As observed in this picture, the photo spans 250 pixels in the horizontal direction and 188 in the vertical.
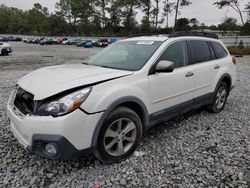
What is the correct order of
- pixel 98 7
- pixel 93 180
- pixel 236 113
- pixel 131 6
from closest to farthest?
pixel 93 180, pixel 236 113, pixel 131 6, pixel 98 7

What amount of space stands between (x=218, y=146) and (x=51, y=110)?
2503mm

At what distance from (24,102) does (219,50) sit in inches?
155

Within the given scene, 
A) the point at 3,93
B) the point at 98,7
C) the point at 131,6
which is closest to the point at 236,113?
the point at 3,93

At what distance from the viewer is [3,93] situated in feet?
21.8

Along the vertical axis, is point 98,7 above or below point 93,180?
above

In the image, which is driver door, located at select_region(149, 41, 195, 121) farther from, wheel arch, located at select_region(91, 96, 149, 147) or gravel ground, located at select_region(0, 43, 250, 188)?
gravel ground, located at select_region(0, 43, 250, 188)

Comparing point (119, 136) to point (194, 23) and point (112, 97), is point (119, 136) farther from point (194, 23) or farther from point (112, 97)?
point (194, 23)

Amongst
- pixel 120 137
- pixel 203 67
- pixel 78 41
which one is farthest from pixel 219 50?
pixel 78 41

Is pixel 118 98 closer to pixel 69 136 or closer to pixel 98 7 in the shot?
pixel 69 136

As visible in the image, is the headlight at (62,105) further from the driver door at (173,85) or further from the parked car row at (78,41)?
the parked car row at (78,41)

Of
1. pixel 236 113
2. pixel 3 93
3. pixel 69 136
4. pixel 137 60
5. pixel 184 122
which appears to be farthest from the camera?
pixel 3 93

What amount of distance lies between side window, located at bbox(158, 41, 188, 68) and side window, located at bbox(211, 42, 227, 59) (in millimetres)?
1140

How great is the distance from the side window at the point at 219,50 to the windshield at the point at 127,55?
1.75 metres

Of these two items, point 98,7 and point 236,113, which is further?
point 98,7
